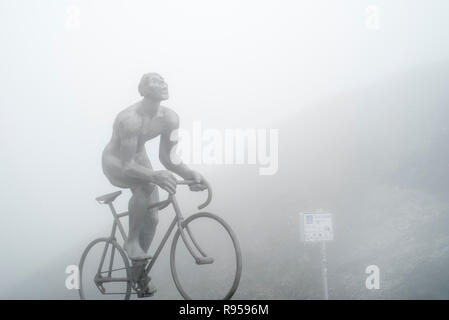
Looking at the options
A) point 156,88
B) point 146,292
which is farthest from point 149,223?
point 156,88

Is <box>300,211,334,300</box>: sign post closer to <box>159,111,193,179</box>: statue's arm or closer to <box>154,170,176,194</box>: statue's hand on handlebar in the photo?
<box>159,111,193,179</box>: statue's arm

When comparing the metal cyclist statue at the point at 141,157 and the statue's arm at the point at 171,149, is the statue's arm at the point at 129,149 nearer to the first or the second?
the metal cyclist statue at the point at 141,157

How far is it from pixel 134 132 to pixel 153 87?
1.33ft

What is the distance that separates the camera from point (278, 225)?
522 inches

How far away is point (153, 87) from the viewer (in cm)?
382

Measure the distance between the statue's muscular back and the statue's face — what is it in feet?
0.45

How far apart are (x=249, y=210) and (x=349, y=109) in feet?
15.0

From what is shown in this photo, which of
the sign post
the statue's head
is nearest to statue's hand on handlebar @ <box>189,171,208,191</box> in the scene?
the statue's head

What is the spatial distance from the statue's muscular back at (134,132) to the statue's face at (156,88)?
138 millimetres

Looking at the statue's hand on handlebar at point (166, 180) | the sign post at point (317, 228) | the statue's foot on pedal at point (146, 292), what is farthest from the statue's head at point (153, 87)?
the sign post at point (317, 228)

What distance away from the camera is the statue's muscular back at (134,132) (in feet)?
12.3
